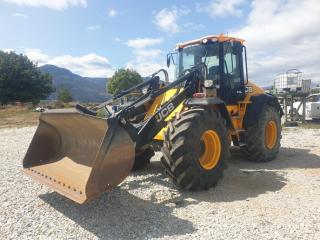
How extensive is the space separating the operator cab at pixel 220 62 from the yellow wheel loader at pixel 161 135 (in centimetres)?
2

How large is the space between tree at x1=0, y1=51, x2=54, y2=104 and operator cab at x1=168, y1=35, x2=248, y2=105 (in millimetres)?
39930

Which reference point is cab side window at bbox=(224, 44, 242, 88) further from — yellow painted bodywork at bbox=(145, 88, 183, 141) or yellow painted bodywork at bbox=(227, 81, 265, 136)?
yellow painted bodywork at bbox=(145, 88, 183, 141)

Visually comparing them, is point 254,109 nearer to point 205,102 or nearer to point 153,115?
point 205,102

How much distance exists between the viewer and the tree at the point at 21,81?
44.7 meters

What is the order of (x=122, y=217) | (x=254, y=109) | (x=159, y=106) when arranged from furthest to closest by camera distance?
(x=254, y=109), (x=159, y=106), (x=122, y=217)

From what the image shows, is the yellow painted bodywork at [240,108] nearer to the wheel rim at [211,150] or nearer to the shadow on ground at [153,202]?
the shadow on ground at [153,202]

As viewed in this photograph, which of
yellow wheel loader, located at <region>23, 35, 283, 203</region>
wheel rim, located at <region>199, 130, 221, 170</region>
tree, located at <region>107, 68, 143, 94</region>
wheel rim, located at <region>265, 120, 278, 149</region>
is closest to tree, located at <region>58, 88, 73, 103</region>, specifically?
tree, located at <region>107, 68, 143, 94</region>

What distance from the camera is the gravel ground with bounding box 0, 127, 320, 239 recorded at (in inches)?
181

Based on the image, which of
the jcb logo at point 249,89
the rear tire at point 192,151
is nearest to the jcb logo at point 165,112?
the rear tire at point 192,151

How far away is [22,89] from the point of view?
45719mm

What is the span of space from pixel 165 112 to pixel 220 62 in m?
2.21

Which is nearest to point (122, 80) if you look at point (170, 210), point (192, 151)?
point (192, 151)

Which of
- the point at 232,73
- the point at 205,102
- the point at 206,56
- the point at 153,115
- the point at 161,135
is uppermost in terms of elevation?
the point at 206,56

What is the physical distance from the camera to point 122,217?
16.7ft
